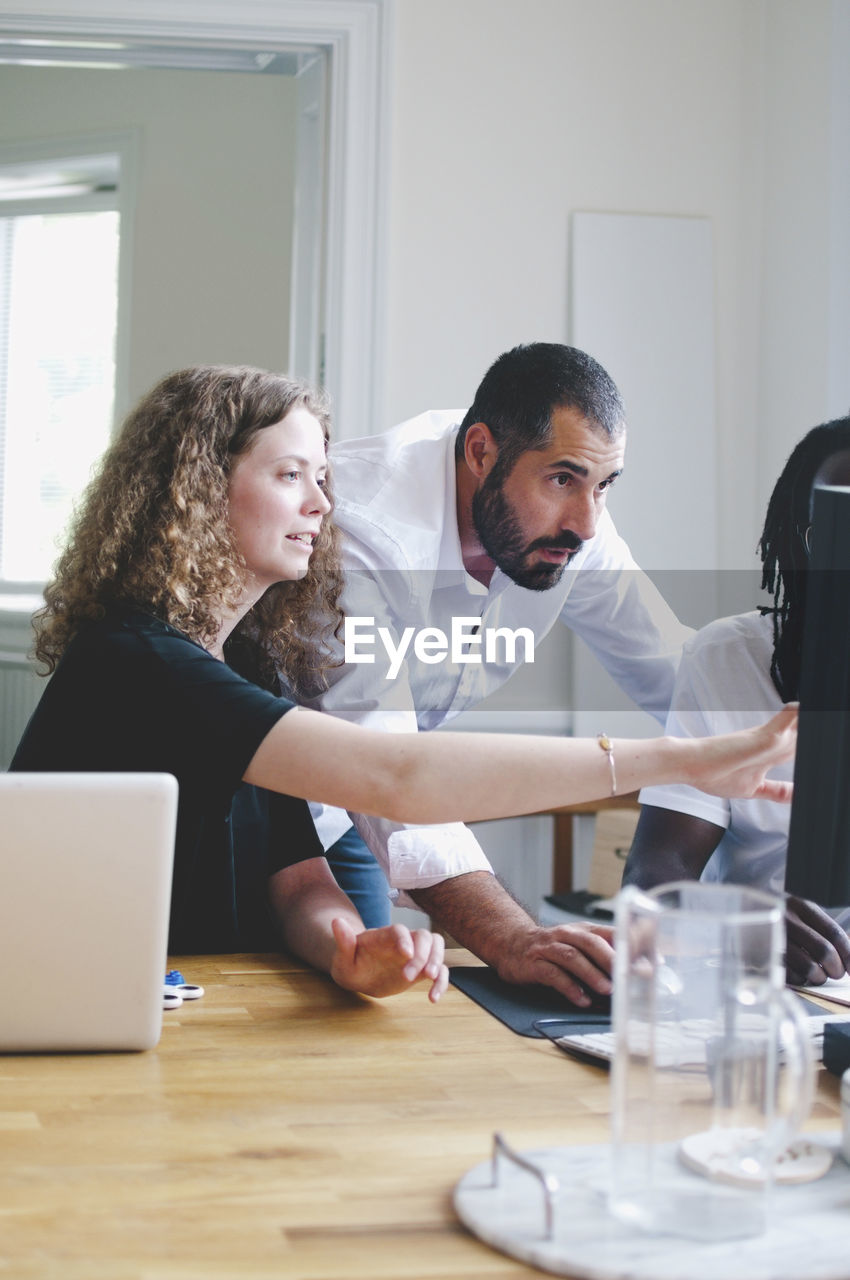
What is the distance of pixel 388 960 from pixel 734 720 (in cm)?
73

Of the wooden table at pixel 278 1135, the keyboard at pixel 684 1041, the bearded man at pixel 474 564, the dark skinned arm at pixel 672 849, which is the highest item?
the bearded man at pixel 474 564

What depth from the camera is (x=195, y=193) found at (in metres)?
3.28

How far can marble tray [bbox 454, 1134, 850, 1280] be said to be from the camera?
2.27 feet

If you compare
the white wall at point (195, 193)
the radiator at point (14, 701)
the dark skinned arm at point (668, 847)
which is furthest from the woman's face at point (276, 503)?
the radiator at point (14, 701)

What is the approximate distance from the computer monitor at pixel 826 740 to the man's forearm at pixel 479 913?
39 centimetres

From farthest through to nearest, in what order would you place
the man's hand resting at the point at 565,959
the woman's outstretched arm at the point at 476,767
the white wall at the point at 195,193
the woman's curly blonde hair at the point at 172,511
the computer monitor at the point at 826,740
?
the white wall at the point at 195,193
the woman's curly blonde hair at the point at 172,511
the man's hand resting at the point at 565,959
the woman's outstretched arm at the point at 476,767
the computer monitor at the point at 826,740

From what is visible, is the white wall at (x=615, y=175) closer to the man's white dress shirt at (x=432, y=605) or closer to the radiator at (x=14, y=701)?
the man's white dress shirt at (x=432, y=605)

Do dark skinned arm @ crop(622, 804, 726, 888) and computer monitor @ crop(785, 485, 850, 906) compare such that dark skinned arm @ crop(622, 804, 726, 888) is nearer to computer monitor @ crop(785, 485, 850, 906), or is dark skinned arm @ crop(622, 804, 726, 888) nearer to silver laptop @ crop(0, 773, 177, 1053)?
computer monitor @ crop(785, 485, 850, 906)

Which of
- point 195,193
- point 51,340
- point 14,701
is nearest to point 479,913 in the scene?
point 14,701

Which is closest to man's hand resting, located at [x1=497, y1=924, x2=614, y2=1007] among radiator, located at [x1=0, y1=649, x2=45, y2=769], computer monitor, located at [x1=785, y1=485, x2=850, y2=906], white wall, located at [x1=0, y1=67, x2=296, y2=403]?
computer monitor, located at [x1=785, y1=485, x2=850, y2=906]

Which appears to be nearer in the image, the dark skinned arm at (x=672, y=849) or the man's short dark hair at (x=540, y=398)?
the dark skinned arm at (x=672, y=849)

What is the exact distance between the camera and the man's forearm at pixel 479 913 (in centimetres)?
135

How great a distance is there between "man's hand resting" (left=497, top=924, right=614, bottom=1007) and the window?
7.68ft

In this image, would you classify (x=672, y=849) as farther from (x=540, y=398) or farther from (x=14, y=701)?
(x=14, y=701)
